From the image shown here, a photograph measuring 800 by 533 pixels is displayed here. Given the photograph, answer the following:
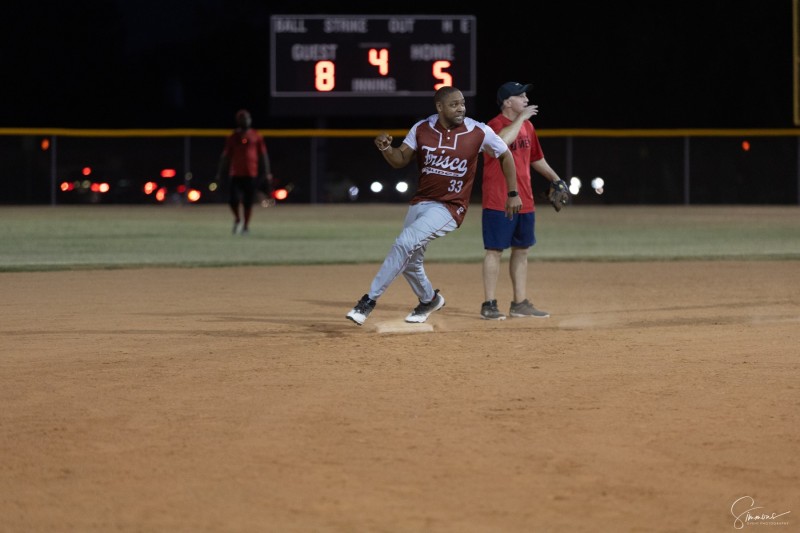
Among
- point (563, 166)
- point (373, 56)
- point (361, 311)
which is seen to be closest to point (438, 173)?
point (361, 311)

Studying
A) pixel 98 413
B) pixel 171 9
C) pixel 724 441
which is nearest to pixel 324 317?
pixel 98 413

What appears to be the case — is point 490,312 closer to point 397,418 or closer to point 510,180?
A: point 510,180

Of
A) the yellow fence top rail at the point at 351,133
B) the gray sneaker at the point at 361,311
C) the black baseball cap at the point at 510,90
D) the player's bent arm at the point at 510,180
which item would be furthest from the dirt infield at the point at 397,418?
the yellow fence top rail at the point at 351,133

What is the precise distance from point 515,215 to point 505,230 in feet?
0.56

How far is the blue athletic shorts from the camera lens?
28.9ft

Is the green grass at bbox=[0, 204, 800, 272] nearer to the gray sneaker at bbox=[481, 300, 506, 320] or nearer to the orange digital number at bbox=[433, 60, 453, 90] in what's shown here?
the orange digital number at bbox=[433, 60, 453, 90]

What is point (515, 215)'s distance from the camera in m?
8.94

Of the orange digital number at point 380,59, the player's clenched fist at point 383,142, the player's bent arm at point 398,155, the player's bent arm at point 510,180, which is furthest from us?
the orange digital number at point 380,59

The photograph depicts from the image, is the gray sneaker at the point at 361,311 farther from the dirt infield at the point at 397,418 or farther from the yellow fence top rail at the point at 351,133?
the yellow fence top rail at the point at 351,133

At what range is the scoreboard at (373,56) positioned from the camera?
2777 cm

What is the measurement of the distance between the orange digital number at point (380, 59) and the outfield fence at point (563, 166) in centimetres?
286

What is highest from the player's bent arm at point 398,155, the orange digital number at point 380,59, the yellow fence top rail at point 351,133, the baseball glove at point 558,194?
the orange digital number at point 380,59

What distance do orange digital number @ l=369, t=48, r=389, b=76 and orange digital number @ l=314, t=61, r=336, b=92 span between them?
84 centimetres

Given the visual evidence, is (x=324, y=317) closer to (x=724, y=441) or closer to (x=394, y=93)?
(x=724, y=441)
